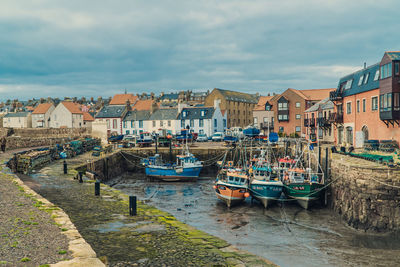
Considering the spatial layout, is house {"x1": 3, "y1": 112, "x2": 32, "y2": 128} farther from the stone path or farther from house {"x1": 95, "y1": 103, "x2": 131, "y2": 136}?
the stone path

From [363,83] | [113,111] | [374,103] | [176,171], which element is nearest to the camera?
[374,103]

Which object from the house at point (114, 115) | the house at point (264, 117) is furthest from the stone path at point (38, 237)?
the house at point (114, 115)

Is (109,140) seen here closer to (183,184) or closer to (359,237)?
(183,184)

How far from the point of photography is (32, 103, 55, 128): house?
101 metres

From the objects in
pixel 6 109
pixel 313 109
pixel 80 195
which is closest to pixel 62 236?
pixel 80 195

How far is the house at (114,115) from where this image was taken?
86.8m

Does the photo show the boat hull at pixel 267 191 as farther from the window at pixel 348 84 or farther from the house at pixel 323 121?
the window at pixel 348 84

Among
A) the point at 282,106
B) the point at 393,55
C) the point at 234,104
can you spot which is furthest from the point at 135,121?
the point at 393,55

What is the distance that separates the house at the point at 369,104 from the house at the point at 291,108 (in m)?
25.8

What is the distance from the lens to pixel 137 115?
278 feet

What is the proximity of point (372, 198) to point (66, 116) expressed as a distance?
8839cm

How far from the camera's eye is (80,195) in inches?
811

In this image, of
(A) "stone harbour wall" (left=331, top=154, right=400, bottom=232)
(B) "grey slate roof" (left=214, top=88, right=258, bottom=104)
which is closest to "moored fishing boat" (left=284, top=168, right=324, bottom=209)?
Result: (A) "stone harbour wall" (left=331, top=154, right=400, bottom=232)

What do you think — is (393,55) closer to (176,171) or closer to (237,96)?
(176,171)
